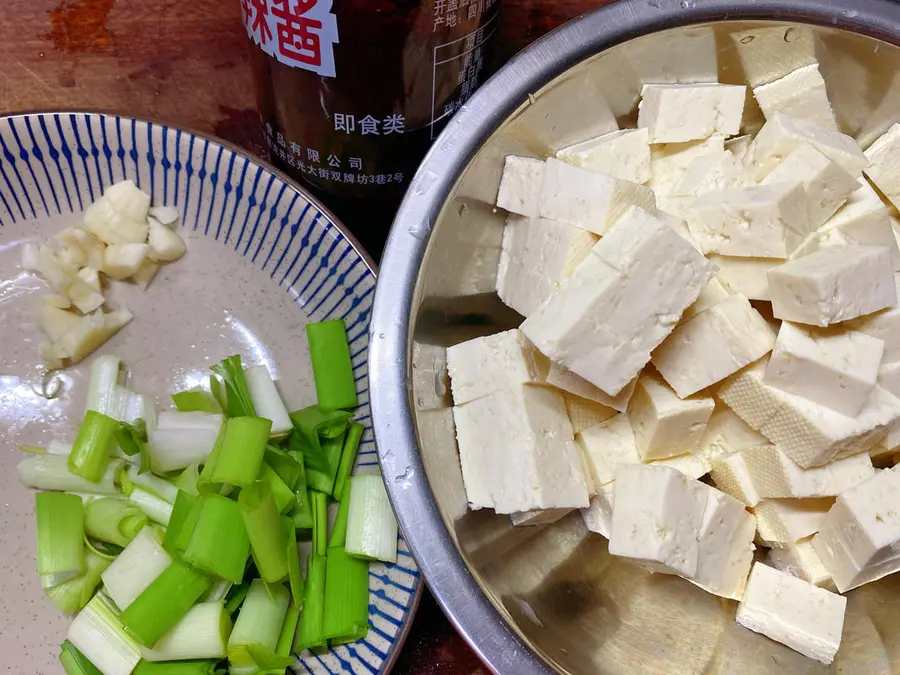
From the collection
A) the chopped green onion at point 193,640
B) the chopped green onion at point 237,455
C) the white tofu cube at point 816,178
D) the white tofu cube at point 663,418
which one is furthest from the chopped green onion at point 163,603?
the white tofu cube at point 816,178

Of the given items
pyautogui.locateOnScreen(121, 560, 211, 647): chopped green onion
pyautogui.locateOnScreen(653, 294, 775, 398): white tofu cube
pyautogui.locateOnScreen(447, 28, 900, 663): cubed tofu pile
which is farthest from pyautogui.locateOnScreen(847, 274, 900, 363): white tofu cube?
pyautogui.locateOnScreen(121, 560, 211, 647): chopped green onion

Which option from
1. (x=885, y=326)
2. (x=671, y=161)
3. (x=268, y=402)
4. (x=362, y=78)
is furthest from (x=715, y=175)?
(x=268, y=402)

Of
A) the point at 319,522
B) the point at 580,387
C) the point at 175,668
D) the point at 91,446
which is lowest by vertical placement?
the point at 175,668

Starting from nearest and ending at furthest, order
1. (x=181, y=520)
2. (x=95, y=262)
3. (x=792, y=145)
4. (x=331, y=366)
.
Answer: (x=792, y=145), (x=181, y=520), (x=331, y=366), (x=95, y=262)

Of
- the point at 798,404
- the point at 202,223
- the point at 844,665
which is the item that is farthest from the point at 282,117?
the point at 844,665

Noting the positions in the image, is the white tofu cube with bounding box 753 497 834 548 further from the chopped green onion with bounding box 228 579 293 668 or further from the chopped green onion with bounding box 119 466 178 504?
the chopped green onion with bounding box 119 466 178 504

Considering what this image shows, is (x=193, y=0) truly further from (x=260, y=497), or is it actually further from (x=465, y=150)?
(x=260, y=497)

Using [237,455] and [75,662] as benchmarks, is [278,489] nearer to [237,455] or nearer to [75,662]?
[237,455]
